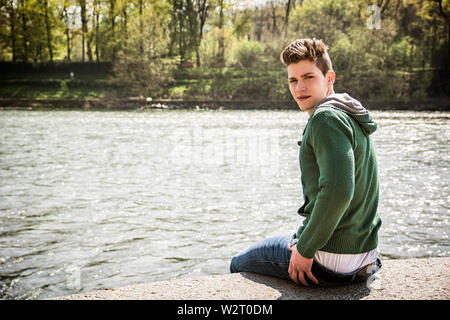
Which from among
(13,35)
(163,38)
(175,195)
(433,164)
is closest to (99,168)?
(175,195)

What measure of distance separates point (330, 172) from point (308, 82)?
69cm

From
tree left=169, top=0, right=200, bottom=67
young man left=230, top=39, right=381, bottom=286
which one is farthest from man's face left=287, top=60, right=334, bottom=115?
tree left=169, top=0, right=200, bottom=67

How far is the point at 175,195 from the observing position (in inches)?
398

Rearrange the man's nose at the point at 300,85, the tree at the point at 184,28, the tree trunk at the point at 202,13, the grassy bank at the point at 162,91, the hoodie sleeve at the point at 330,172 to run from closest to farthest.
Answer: the hoodie sleeve at the point at 330,172 → the man's nose at the point at 300,85 → the grassy bank at the point at 162,91 → the tree at the point at 184,28 → the tree trunk at the point at 202,13

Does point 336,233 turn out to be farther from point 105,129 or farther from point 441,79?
point 441,79

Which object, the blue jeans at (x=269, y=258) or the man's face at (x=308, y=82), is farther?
the blue jeans at (x=269, y=258)

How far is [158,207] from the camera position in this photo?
9.04 m

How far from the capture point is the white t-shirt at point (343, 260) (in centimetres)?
288

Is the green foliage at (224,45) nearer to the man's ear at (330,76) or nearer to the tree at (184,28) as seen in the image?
the tree at (184,28)

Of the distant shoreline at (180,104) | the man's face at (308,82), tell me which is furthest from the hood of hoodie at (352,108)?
the distant shoreline at (180,104)

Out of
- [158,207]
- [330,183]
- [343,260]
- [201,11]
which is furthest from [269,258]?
[201,11]

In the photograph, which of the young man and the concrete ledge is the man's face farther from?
the concrete ledge

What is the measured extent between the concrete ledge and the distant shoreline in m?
42.5

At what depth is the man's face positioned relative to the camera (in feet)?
9.59
